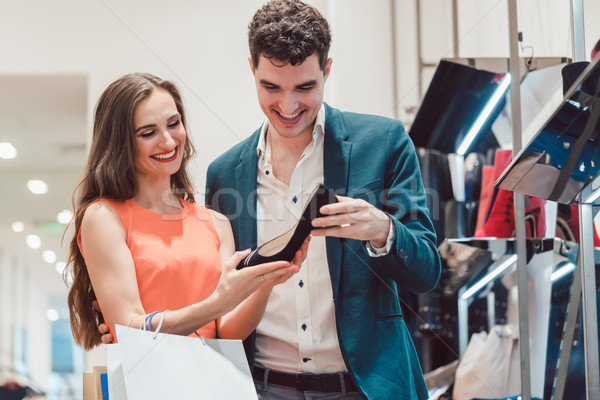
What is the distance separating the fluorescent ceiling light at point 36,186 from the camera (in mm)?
6145

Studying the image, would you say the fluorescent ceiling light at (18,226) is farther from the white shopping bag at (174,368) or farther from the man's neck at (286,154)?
the white shopping bag at (174,368)

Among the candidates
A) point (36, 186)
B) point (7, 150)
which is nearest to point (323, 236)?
point (7, 150)

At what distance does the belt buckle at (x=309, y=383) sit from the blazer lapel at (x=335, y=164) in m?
0.20

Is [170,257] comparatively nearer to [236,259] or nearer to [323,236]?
[236,259]

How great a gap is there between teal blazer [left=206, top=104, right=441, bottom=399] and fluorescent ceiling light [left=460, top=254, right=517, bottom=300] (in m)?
1.16

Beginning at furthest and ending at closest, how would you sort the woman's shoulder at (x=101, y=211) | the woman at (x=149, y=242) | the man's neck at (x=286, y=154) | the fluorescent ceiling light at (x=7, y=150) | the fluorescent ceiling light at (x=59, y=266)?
the fluorescent ceiling light at (x=59, y=266), the fluorescent ceiling light at (x=7, y=150), the man's neck at (x=286, y=154), the woman's shoulder at (x=101, y=211), the woman at (x=149, y=242)

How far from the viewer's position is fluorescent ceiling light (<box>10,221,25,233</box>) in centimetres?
682

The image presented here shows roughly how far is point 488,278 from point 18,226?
541 centimetres

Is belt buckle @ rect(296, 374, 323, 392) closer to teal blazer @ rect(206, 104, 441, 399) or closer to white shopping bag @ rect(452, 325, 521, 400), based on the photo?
teal blazer @ rect(206, 104, 441, 399)

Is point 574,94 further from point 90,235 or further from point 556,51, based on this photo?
point 556,51

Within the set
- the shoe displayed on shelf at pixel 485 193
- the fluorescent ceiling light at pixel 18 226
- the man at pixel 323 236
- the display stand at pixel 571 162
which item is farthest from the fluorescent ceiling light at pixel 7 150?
the display stand at pixel 571 162

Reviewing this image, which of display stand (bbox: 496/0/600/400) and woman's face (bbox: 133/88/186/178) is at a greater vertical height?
woman's face (bbox: 133/88/186/178)

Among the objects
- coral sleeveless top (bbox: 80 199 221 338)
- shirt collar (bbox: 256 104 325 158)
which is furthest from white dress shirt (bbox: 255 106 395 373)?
coral sleeveless top (bbox: 80 199 221 338)

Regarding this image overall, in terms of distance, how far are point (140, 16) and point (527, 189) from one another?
311cm
